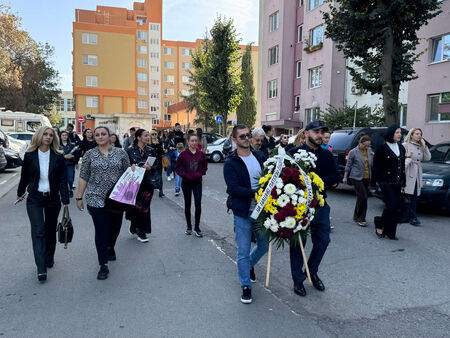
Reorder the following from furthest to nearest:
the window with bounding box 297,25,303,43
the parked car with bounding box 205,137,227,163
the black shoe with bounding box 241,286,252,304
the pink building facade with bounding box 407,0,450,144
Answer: the window with bounding box 297,25,303,43 < the parked car with bounding box 205,137,227,163 < the pink building facade with bounding box 407,0,450,144 < the black shoe with bounding box 241,286,252,304

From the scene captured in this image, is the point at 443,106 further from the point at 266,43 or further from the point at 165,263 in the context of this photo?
the point at 266,43

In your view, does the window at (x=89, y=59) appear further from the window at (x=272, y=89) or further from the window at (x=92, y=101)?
the window at (x=272, y=89)

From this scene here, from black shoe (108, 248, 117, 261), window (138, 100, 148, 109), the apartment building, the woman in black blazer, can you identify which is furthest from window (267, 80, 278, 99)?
window (138, 100, 148, 109)

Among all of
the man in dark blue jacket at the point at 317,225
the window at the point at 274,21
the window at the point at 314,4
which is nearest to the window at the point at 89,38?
the window at the point at 274,21

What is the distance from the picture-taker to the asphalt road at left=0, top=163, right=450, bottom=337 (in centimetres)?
333

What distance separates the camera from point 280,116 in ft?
109

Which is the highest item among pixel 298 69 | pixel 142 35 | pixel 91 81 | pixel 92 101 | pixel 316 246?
pixel 142 35

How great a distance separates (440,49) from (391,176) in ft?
53.5

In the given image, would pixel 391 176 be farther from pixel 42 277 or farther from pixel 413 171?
pixel 42 277

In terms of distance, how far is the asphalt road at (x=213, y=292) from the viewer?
131 inches

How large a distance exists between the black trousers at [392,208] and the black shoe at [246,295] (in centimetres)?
343

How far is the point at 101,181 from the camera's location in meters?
4.62

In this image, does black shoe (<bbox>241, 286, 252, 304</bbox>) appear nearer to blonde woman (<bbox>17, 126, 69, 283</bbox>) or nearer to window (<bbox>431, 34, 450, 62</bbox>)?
blonde woman (<bbox>17, 126, 69, 283</bbox>)

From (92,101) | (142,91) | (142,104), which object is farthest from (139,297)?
(142,91)
